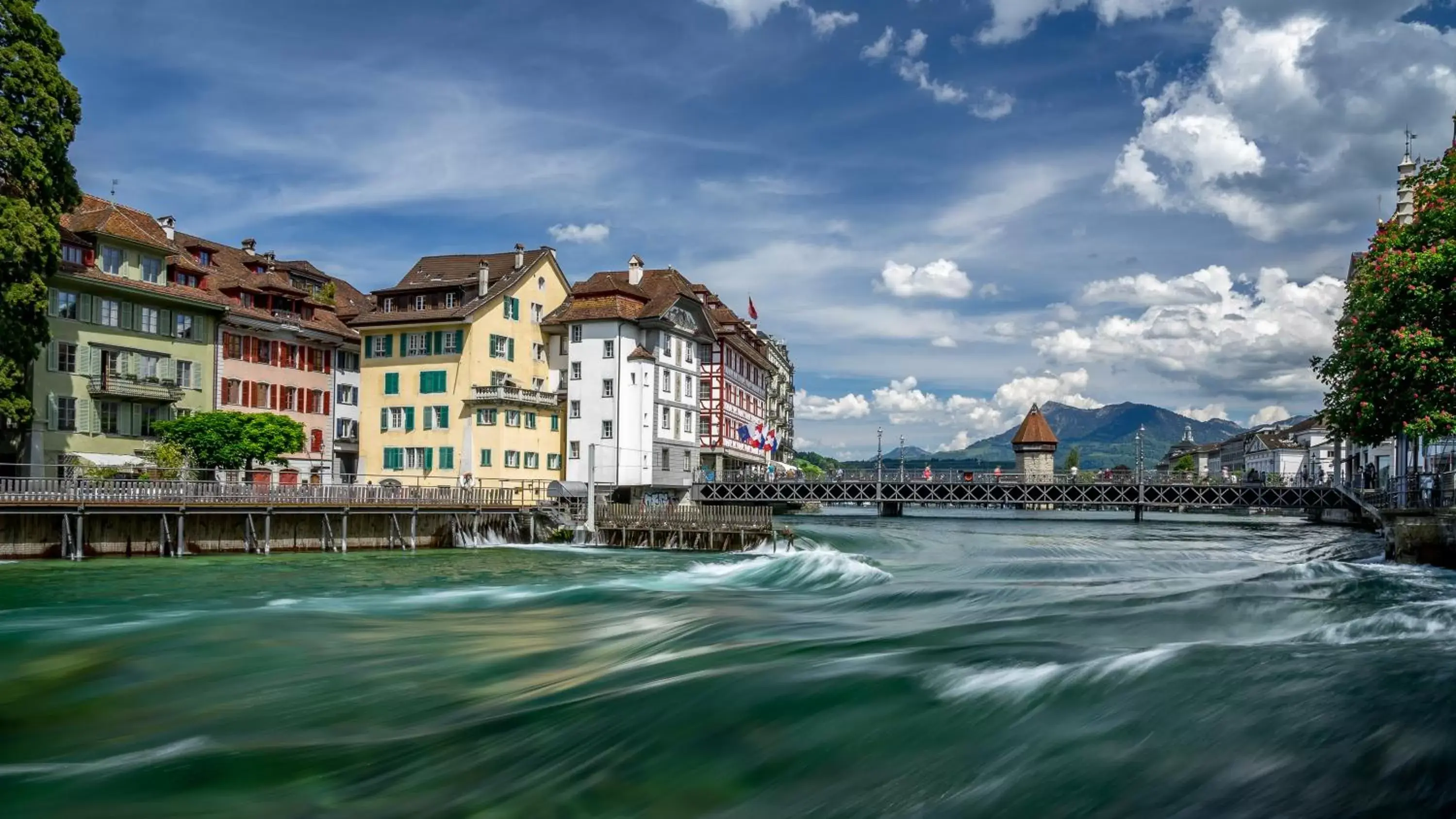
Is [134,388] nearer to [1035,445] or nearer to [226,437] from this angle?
[226,437]

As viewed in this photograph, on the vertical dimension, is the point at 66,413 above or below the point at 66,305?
below

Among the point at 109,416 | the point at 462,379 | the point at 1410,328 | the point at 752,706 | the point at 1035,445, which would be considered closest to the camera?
the point at 752,706

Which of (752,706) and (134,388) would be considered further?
(134,388)

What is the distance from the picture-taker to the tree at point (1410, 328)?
32.2m

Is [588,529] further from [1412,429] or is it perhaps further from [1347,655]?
[1347,655]

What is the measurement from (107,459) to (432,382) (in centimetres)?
1980

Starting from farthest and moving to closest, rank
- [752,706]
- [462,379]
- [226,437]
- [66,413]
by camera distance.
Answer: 1. [462,379]
2. [226,437]
3. [66,413]
4. [752,706]

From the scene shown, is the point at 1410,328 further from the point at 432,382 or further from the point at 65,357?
the point at 65,357

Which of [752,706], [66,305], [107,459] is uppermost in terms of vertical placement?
[66,305]

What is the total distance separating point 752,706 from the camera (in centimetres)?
1159

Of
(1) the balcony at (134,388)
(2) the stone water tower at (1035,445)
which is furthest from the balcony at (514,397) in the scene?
(2) the stone water tower at (1035,445)

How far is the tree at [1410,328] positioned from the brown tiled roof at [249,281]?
53369mm

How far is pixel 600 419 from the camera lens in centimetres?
7169

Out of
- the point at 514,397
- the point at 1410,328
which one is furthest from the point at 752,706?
the point at 514,397
